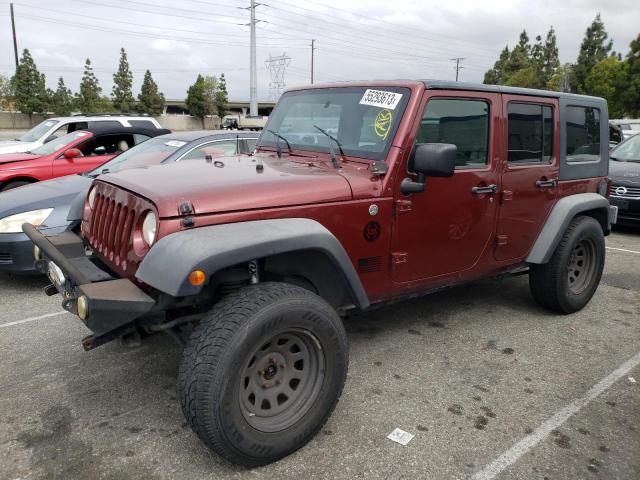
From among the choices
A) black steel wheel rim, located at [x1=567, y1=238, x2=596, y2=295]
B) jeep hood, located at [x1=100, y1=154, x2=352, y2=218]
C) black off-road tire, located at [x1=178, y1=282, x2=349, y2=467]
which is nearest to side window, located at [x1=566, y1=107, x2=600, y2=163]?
black steel wheel rim, located at [x1=567, y1=238, x2=596, y2=295]

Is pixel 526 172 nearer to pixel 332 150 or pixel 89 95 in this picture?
pixel 332 150

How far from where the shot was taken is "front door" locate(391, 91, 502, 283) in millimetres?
3225

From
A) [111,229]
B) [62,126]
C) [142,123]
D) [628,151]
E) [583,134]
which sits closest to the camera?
[111,229]

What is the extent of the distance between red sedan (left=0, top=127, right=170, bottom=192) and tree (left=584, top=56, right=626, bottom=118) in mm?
41421

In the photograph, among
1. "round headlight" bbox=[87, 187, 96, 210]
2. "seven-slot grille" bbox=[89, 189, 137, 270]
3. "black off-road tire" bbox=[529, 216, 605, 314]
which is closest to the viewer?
"seven-slot grille" bbox=[89, 189, 137, 270]

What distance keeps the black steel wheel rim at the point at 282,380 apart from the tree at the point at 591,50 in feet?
169

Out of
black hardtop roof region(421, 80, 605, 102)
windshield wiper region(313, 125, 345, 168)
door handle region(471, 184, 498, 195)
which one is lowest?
door handle region(471, 184, 498, 195)

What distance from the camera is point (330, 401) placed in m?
2.65

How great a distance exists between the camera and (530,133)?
3947 mm

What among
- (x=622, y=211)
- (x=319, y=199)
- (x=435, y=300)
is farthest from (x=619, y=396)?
(x=622, y=211)

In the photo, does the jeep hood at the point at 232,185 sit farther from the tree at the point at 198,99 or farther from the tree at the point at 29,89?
the tree at the point at 198,99

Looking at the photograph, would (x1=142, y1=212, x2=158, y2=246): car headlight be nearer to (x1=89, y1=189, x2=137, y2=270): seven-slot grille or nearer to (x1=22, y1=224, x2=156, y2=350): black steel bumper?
(x1=89, y1=189, x2=137, y2=270): seven-slot grille

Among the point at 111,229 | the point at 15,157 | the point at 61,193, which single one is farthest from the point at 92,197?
the point at 15,157

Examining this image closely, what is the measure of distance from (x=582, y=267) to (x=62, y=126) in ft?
29.1
